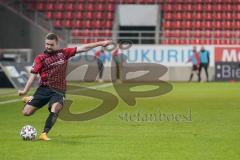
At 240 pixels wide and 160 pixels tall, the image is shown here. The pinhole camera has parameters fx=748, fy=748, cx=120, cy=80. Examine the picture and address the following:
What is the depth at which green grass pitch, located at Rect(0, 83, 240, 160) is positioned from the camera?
10188 millimetres

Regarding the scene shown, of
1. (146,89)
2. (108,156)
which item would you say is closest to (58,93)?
(108,156)

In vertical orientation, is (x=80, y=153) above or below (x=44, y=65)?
below

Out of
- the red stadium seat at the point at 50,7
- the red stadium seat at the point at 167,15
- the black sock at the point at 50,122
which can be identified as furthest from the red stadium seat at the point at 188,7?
the black sock at the point at 50,122

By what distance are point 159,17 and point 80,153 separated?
33.4 meters

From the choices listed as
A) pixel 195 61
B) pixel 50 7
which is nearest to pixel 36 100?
pixel 195 61

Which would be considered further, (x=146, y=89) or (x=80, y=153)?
(x=146, y=89)

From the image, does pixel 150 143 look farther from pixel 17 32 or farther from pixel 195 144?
pixel 17 32

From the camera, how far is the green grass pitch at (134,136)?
33.4 feet

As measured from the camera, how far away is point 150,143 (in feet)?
37.9

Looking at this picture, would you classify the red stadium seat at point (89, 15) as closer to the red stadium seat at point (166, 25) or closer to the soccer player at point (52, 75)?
the red stadium seat at point (166, 25)

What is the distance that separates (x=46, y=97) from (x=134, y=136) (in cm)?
162

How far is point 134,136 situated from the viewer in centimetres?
1263

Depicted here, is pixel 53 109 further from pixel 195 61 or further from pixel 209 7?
pixel 209 7

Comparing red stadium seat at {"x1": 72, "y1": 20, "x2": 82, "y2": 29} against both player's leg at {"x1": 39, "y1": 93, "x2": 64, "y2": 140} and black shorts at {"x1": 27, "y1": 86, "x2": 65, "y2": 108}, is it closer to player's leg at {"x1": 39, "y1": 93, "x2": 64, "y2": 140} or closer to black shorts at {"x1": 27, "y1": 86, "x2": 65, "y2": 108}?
black shorts at {"x1": 27, "y1": 86, "x2": 65, "y2": 108}
